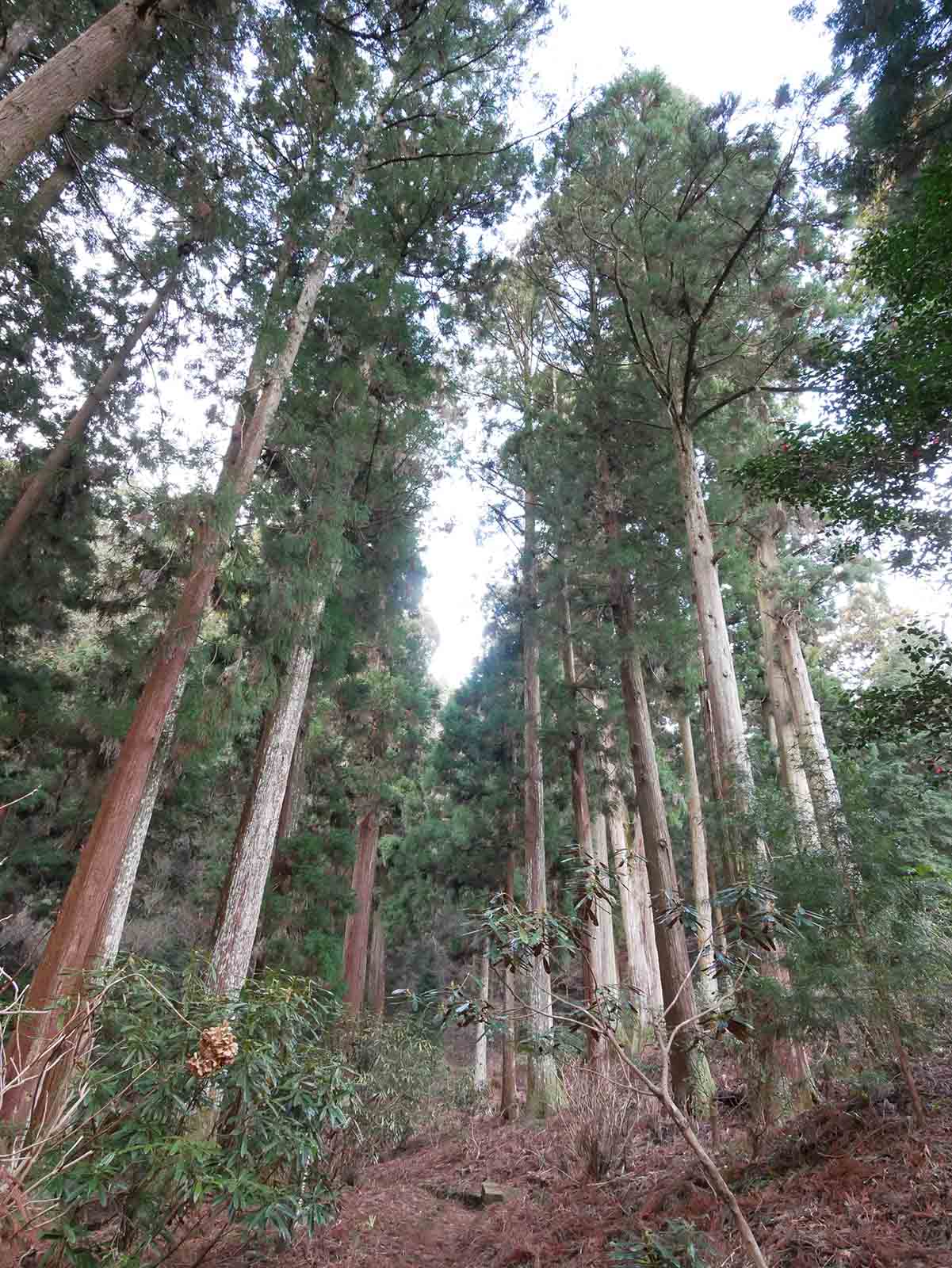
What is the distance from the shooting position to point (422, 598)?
1171cm

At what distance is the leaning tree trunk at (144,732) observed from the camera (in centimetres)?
421

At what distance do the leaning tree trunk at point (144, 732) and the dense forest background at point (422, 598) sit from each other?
39 millimetres

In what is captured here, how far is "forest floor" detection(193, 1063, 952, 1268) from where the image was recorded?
9.38 feet

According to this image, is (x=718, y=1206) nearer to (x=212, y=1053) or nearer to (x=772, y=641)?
(x=212, y=1053)

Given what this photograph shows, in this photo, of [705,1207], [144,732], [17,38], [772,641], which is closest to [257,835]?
[144,732]

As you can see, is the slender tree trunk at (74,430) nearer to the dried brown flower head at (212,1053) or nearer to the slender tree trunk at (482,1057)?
the dried brown flower head at (212,1053)

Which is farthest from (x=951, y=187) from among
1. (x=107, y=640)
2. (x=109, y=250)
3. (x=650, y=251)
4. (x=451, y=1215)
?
(x=109, y=250)

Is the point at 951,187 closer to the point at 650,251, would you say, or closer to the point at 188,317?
the point at 650,251

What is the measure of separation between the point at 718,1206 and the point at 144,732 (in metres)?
4.93

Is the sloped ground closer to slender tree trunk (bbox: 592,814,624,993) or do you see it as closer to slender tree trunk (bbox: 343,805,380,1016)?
slender tree trunk (bbox: 343,805,380,1016)

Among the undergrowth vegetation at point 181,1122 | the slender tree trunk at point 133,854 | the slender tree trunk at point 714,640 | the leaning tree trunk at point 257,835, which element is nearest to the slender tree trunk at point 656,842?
the slender tree trunk at point 714,640

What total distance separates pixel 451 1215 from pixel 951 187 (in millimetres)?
8739

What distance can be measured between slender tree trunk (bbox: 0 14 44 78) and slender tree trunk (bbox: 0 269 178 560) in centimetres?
225

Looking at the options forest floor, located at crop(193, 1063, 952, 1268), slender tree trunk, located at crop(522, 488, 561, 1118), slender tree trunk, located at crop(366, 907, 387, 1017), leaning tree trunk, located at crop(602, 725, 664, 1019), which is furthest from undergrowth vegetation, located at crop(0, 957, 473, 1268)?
slender tree trunk, located at crop(366, 907, 387, 1017)
